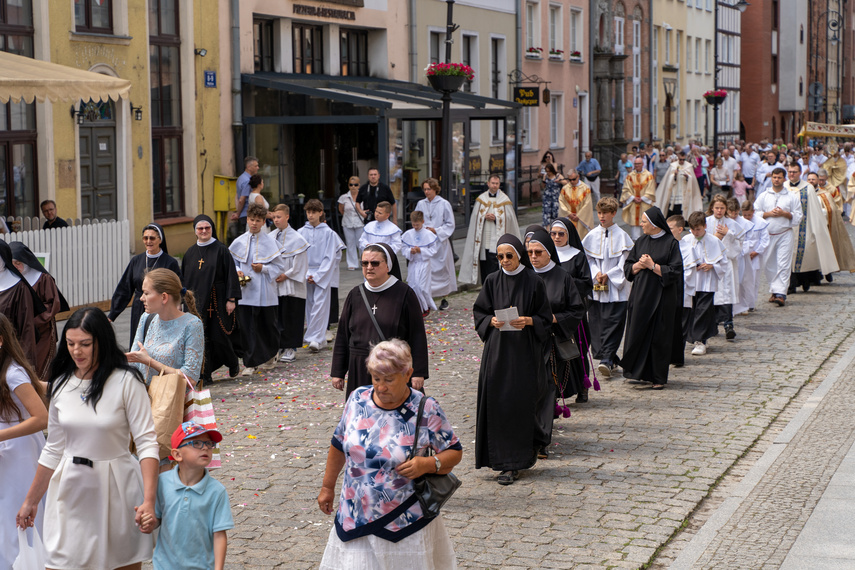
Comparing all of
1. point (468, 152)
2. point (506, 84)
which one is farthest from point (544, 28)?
point (468, 152)

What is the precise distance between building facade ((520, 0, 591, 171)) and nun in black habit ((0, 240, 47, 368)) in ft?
92.7

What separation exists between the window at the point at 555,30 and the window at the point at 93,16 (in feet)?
69.2

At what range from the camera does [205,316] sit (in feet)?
38.3

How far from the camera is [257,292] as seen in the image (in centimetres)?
1268

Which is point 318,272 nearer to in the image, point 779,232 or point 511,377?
point 511,377

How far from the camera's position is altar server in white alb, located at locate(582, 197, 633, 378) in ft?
39.6

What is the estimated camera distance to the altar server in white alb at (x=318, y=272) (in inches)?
547

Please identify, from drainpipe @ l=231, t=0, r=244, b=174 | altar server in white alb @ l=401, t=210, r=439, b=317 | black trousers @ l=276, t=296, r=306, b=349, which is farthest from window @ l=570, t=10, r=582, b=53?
black trousers @ l=276, t=296, r=306, b=349

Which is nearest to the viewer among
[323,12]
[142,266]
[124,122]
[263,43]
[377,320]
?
[377,320]

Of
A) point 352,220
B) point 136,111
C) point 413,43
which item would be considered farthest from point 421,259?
point 413,43

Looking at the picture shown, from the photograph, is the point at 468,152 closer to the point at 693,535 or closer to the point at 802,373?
the point at 802,373

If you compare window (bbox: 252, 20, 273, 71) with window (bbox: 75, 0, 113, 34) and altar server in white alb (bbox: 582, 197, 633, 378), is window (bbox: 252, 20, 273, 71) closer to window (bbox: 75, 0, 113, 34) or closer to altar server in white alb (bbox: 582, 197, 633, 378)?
window (bbox: 75, 0, 113, 34)

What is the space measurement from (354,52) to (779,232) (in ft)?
41.6

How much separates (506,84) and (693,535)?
94.7ft
